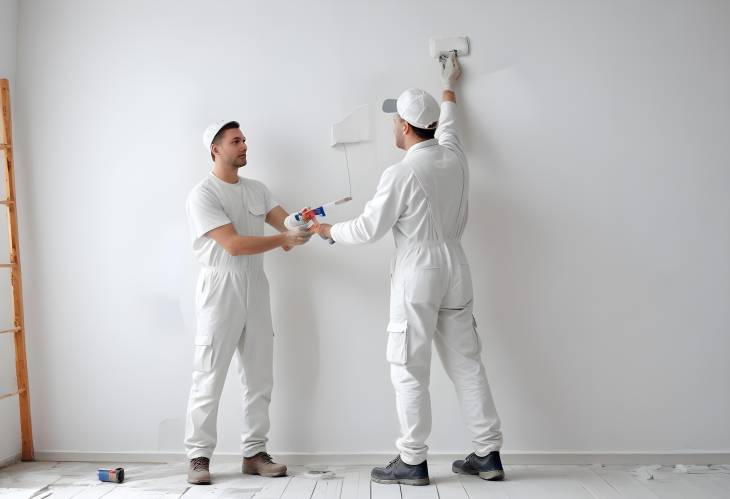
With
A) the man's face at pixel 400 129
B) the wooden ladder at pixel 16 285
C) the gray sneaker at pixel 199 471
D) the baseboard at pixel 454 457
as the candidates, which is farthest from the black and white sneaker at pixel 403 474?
the wooden ladder at pixel 16 285

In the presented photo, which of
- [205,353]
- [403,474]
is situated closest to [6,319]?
[205,353]

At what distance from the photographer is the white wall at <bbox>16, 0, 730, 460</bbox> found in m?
3.19

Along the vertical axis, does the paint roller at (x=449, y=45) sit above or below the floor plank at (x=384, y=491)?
above

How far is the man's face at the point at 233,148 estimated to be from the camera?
3139 millimetres

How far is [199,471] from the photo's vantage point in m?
3.01

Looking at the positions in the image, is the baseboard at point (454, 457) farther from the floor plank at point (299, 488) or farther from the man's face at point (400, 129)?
the man's face at point (400, 129)

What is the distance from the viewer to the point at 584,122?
3.23 metres

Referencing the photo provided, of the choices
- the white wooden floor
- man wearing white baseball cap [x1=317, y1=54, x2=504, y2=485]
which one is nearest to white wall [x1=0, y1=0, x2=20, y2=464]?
the white wooden floor

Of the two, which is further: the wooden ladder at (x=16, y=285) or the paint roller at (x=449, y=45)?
the wooden ladder at (x=16, y=285)

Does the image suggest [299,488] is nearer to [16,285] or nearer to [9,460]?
[9,460]

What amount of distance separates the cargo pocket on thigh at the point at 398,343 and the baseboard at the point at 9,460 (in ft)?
6.99

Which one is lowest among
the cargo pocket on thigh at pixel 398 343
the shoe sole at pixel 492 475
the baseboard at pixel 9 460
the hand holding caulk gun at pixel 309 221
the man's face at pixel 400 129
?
the shoe sole at pixel 492 475

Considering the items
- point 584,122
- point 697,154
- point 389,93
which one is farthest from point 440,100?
point 697,154

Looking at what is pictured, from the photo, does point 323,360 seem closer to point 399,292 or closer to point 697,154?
point 399,292
